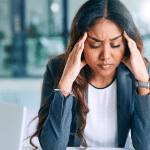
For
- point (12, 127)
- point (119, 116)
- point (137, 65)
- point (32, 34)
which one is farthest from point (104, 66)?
point (32, 34)

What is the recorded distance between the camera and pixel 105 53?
2.99 ft

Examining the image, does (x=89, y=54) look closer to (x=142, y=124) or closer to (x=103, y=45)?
(x=103, y=45)

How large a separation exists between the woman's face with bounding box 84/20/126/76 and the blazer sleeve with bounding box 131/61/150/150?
0.21m

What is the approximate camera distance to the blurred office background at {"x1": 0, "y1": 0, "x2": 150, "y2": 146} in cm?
442

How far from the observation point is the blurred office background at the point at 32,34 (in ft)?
14.5

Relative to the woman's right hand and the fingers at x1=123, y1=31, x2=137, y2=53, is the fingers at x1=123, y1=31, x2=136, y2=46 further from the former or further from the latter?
the woman's right hand

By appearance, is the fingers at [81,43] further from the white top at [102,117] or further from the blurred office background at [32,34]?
the blurred office background at [32,34]

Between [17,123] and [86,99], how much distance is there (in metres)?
0.67

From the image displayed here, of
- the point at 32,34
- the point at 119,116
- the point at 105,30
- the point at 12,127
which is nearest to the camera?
the point at 12,127

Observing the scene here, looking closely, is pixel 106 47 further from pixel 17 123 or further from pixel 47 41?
pixel 47 41

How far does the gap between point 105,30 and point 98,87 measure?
1.13 ft

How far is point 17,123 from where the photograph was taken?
44 cm

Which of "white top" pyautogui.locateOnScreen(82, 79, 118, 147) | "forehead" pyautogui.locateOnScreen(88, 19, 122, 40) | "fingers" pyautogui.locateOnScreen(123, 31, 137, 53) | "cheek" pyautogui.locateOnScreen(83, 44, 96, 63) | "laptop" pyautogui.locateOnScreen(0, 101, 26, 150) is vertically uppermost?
"forehead" pyautogui.locateOnScreen(88, 19, 122, 40)

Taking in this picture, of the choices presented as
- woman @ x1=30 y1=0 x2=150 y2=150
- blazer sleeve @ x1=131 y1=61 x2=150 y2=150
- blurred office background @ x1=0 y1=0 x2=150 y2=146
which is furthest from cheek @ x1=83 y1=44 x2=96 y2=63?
blurred office background @ x1=0 y1=0 x2=150 y2=146
